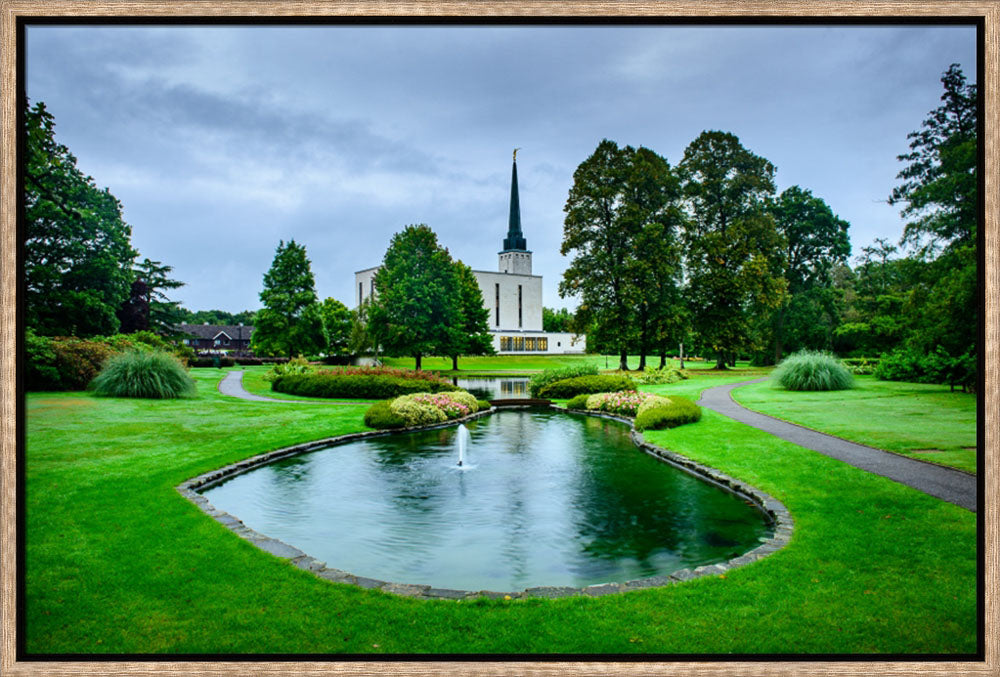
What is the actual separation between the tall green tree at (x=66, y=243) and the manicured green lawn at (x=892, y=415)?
867 cm

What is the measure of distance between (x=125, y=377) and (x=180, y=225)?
9787 mm

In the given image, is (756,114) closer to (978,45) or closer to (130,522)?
(978,45)

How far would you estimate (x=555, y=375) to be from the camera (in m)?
21.5

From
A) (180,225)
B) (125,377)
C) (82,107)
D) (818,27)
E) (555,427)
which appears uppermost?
(818,27)

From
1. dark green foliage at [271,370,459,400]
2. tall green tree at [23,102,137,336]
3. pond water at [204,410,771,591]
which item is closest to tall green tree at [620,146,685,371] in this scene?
dark green foliage at [271,370,459,400]

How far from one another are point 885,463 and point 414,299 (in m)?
23.3

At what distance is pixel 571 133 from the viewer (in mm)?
5535

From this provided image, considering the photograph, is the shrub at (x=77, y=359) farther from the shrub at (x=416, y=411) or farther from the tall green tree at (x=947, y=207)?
the tall green tree at (x=947, y=207)

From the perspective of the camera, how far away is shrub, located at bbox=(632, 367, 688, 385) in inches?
932

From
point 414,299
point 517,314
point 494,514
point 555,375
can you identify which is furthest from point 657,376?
point 517,314

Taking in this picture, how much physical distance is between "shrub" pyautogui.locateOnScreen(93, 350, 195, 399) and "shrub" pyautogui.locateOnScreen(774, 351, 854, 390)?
18331 millimetres

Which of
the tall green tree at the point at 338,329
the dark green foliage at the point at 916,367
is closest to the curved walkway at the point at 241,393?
the dark green foliage at the point at 916,367

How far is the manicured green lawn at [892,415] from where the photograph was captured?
8105mm

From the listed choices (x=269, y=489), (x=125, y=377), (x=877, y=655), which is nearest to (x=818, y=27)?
(x=877, y=655)
